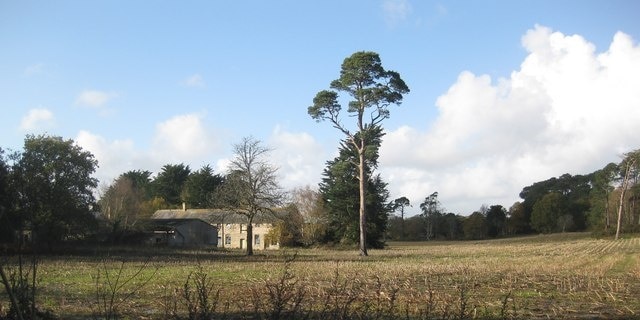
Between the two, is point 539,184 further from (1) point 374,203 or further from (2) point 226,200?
(2) point 226,200

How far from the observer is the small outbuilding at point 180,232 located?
2638 inches

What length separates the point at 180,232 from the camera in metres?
68.9

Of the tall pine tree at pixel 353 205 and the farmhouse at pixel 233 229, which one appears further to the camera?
the farmhouse at pixel 233 229

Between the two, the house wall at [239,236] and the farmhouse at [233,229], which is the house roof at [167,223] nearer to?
the farmhouse at [233,229]

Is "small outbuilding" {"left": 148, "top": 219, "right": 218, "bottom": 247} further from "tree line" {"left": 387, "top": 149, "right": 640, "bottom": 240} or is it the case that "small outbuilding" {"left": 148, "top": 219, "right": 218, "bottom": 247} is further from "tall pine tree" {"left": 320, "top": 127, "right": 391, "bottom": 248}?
"tree line" {"left": 387, "top": 149, "right": 640, "bottom": 240}

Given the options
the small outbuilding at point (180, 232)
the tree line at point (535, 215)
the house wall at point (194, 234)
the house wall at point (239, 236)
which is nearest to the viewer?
the small outbuilding at point (180, 232)

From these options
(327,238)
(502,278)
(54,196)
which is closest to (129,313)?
(502,278)

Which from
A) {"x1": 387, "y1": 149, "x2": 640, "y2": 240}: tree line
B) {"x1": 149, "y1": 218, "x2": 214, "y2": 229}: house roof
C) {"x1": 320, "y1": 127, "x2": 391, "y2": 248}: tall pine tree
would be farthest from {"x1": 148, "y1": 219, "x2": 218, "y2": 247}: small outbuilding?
{"x1": 387, "y1": 149, "x2": 640, "y2": 240}: tree line

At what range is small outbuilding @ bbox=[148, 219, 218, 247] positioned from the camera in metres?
67.0

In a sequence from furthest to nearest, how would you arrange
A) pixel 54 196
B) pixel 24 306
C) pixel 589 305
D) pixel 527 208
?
pixel 527 208 → pixel 54 196 → pixel 589 305 → pixel 24 306

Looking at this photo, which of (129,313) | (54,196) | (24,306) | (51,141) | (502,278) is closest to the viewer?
(24,306)

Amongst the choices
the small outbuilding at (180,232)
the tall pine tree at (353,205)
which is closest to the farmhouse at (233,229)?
the small outbuilding at (180,232)

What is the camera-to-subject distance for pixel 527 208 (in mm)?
117500

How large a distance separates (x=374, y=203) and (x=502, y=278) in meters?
41.7
